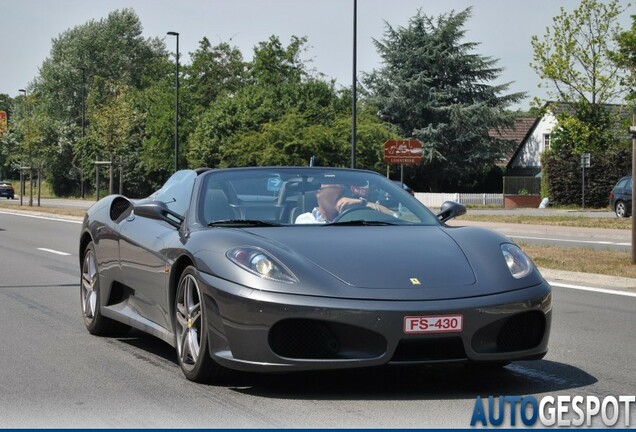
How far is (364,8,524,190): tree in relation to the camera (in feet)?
221

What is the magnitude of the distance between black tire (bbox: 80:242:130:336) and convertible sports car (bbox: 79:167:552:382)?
1.09 metres

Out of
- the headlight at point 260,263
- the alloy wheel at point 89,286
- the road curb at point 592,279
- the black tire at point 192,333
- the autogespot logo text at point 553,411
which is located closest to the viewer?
the autogespot logo text at point 553,411

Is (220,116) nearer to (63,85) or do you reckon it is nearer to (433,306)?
(63,85)

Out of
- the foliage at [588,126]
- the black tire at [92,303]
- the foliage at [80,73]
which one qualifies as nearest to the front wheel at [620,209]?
the foliage at [588,126]

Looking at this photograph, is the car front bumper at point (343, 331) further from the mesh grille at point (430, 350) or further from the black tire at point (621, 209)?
the black tire at point (621, 209)

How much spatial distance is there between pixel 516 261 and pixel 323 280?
3.98 feet

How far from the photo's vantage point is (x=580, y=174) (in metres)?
53.4

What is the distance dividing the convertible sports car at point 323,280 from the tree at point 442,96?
5986 cm

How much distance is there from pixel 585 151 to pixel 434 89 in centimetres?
1666

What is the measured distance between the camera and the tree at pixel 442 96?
67312 mm

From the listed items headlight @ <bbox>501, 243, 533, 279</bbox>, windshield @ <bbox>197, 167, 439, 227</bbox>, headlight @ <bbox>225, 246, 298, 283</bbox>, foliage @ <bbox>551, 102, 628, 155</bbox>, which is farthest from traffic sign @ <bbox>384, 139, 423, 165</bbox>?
headlight @ <bbox>225, 246, 298, 283</bbox>

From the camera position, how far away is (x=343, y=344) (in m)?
5.67

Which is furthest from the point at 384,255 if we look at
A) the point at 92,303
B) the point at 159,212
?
the point at 92,303

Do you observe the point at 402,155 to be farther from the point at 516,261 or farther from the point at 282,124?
the point at 516,261
